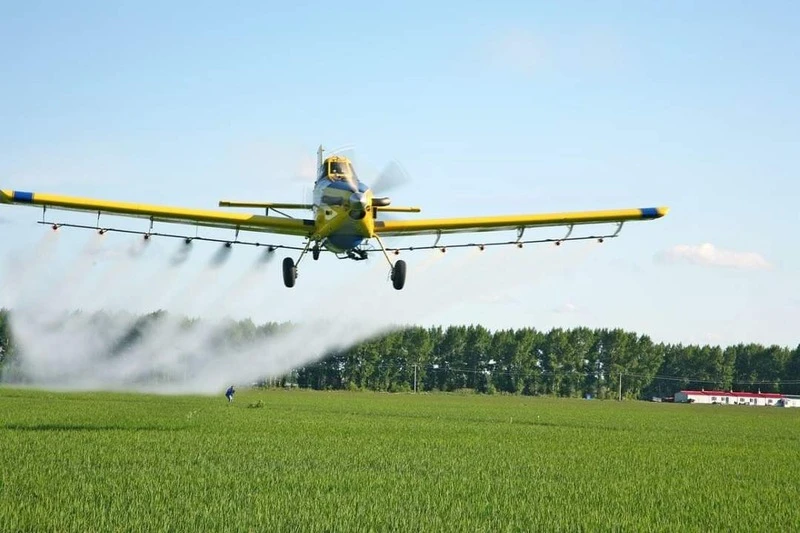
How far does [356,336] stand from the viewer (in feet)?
267

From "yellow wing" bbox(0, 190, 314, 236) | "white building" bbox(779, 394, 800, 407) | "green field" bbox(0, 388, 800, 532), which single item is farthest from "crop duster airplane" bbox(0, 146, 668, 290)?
"white building" bbox(779, 394, 800, 407)

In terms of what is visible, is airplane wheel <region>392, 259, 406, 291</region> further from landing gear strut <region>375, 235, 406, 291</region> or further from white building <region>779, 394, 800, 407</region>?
white building <region>779, 394, 800, 407</region>

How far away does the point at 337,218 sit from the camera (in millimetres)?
31125

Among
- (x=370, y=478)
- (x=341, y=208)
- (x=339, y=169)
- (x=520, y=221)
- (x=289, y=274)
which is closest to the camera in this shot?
(x=370, y=478)

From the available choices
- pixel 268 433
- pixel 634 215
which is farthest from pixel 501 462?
pixel 268 433

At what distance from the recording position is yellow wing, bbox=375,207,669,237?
117 ft

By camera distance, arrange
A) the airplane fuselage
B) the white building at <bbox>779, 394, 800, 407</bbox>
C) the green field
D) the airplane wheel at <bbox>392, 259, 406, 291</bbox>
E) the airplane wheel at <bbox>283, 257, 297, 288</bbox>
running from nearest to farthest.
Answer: the green field, the airplane fuselage, the airplane wheel at <bbox>392, 259, 406, 291</bbox>, the airplane wheel at <bbox>283, 257, 297, 288</bbox>, the white building at <bbox>779, 394, 800, 407</bbox>

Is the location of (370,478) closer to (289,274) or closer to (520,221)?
(289,274)

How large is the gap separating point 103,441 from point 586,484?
58.2 ft

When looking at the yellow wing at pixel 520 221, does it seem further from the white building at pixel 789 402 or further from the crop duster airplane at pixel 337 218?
the white building at pixel 789 402

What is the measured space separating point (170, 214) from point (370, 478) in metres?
11.5

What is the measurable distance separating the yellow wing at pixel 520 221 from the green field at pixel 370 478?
786cm

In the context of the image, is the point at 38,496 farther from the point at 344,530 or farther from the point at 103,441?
the point at 103,441

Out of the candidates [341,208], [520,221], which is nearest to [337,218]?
[341,208]
